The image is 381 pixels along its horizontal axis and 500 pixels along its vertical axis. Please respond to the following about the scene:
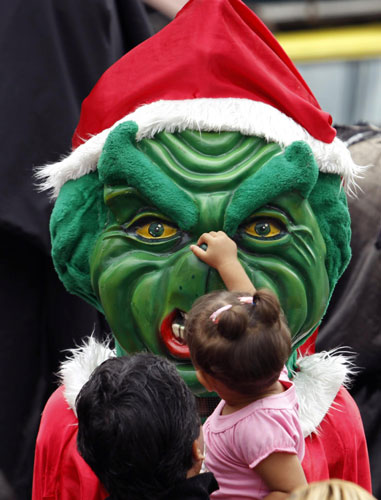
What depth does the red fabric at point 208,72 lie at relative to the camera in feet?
4.83

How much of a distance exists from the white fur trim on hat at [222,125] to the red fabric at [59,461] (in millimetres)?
487

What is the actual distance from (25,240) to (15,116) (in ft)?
1.10

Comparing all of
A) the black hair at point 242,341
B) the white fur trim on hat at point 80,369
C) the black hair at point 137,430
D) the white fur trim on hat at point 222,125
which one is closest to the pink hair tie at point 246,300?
the black hair at point 242,341

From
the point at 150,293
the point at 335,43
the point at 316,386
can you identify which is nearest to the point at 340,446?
the point at 316,386

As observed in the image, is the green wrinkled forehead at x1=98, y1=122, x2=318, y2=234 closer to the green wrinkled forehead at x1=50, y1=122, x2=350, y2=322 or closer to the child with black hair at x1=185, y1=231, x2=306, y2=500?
the green wrinkled forehead at x1=50, y1=122, x2=350, y2=322

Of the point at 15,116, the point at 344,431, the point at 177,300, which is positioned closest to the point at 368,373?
the point at 344,431

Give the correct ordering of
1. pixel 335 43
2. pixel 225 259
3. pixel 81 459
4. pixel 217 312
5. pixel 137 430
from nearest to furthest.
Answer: pixel 137 430 → pixel 217 312 → pixel 225 259 → pixel 81 459 → pixel 335 43

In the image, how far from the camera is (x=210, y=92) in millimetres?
1463

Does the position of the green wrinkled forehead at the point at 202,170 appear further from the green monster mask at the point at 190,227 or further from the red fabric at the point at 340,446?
the red fabric at the point at 340,446

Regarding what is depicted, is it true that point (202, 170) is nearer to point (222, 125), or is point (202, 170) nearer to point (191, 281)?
point (222, 125)

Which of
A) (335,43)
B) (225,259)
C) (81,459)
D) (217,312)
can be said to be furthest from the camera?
(335,43)

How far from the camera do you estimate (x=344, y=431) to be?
147 centimetres

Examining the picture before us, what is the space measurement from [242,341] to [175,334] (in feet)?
1.05

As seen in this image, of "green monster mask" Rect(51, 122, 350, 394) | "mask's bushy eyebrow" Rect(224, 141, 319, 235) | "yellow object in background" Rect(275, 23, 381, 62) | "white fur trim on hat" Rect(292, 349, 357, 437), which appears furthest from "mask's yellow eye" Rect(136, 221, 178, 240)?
"yellow object in background" Rect(275, 23, 381, 62)
